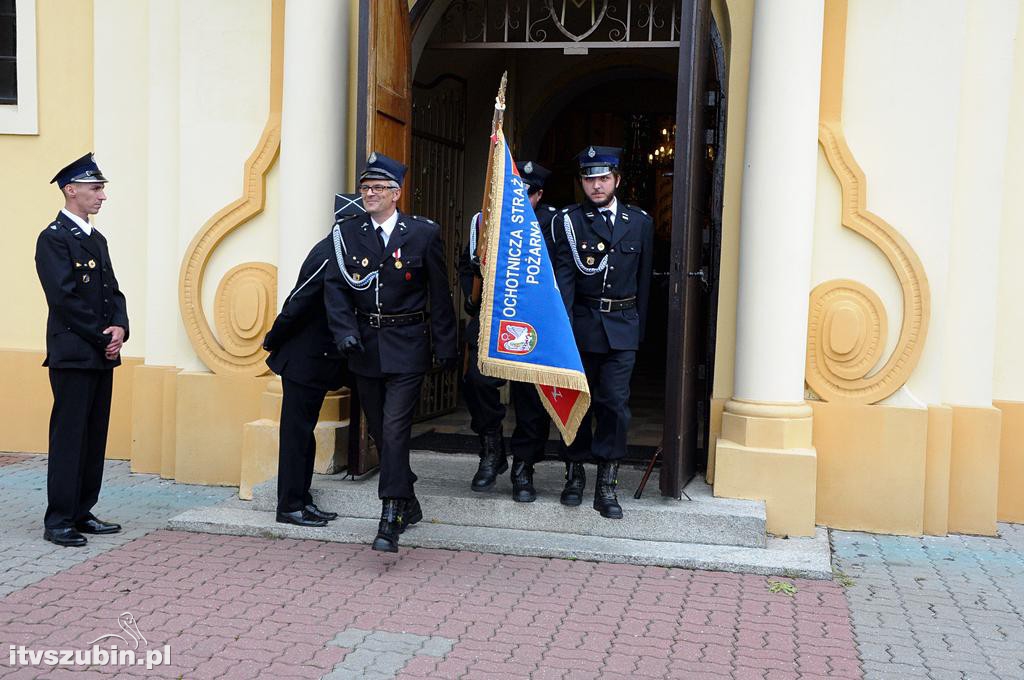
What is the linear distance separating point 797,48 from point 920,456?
2.47 meters

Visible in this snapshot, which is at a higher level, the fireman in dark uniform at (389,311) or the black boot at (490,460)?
the fireman in dark uniform at (389,311)

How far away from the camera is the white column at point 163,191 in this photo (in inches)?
303

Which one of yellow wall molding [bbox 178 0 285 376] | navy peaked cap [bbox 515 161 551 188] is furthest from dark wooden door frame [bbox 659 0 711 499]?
yellow wall molding [bbox 178 0 285 376]

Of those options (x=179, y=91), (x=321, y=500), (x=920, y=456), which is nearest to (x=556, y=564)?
(x=321, y=500)

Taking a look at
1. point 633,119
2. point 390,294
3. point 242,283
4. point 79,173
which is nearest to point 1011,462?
point 390,294

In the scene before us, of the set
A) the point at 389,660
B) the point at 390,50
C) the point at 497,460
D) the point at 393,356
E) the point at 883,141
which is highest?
the point at 390,50

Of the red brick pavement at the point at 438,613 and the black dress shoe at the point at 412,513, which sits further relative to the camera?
the black dress shoe at the point at 412,513

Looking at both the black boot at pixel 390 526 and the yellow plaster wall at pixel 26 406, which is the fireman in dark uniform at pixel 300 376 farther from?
the yellow plaster wall at pixel 26 406

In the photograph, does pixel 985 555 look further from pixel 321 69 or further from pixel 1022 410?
pixel 321 69

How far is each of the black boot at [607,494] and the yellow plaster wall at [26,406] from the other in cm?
392

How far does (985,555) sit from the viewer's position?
6.23m

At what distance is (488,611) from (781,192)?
3015 mm

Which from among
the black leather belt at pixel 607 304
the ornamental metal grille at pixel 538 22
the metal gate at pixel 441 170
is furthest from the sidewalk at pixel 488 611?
the ornamental metal grille at pixel 538 22

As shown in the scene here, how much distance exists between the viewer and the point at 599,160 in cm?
602
